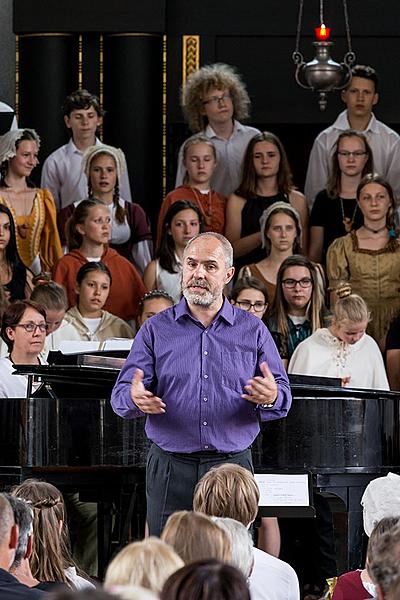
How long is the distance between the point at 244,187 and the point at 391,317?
4.77 feet

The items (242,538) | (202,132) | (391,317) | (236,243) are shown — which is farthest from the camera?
(202,132)

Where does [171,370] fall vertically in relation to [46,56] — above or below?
below

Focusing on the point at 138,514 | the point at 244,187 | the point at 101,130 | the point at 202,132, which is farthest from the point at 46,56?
the point at 138,514

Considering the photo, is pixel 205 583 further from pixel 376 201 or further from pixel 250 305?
pixel 376 201

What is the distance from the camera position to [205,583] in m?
2.66

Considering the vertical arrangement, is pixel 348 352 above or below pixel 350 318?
below

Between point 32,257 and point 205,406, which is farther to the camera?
point 32,257

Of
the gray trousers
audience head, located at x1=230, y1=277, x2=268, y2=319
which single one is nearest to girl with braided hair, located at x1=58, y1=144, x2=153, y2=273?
audience head, located at x1=230, y1=277, x2=268, y2=319

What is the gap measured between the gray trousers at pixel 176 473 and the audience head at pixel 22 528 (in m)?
1.41

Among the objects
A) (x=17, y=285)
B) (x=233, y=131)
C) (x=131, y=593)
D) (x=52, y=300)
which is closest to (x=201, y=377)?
(x=131, y=593)

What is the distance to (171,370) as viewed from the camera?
215 inches

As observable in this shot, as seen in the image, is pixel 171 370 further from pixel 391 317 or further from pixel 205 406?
pixel 391 317

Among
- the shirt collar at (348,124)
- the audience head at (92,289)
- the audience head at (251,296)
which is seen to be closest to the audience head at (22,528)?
the audience head at (251,296)

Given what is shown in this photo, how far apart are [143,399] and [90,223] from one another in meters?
4.34
